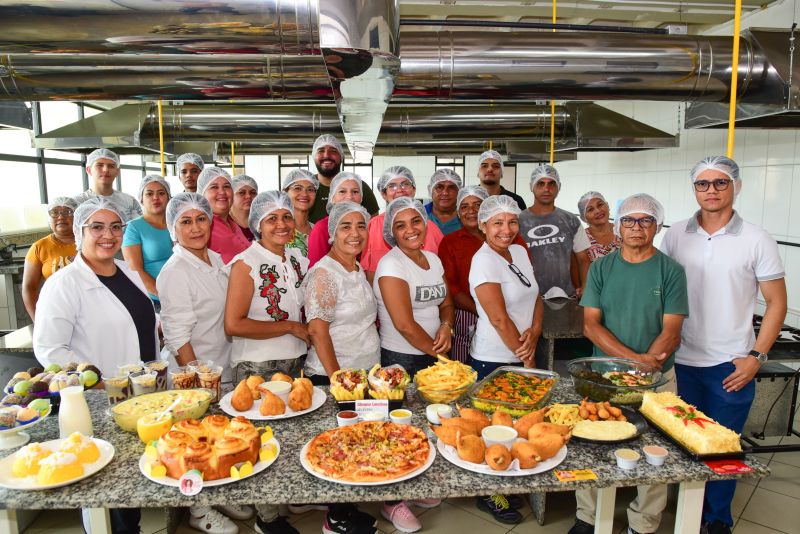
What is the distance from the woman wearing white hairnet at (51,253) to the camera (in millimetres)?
4055

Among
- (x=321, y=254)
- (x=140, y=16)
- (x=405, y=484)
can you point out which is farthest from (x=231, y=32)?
(x=405, y=484)

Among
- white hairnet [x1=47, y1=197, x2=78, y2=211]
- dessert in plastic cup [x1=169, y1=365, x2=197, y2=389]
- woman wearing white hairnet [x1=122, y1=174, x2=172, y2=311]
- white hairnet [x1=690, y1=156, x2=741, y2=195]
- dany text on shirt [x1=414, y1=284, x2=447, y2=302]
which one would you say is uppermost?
white hairnet [x1=690, y1=156, x2=741, y2=195]

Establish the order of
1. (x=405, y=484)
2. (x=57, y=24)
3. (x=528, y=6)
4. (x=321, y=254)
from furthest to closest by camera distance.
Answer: (x=528, y=6) < (x=321, y=254) < (x=57, y=24) < (x=405, y=484)

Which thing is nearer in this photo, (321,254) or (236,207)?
(321,254)

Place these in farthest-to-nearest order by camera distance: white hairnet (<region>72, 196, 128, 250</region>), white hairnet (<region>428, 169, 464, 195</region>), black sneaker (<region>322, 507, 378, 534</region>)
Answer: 1. white hairnet (<region>428, 169, 464, 195</region>)
2. black sneaker (<region>322, 507, 378, 534</region>)
3. white hairnet (<region>72, 196, 128, 250</region>)

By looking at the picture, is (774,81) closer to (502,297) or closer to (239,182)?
(502,297)

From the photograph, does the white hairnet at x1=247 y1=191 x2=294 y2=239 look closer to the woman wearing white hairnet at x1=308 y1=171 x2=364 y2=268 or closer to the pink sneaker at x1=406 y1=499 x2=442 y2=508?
the woman wearing white hairnet at x1=308 y1=171 x2=364 y2=268

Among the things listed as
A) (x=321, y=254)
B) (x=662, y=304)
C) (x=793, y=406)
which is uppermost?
(x=321, y=254)

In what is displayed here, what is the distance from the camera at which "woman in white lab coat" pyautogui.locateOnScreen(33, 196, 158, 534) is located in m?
2.22

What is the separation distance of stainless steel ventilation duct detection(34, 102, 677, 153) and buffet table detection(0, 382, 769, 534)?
14.8ft

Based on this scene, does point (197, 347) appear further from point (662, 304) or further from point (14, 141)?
point (14, 141)

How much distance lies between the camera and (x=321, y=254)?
3.25 meters

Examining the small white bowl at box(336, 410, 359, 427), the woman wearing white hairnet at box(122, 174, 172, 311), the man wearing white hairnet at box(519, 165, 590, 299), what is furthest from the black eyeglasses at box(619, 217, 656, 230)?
the woman wearing white hairnet at box(122, 174, 172, 311)

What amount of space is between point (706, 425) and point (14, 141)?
8.42 m
